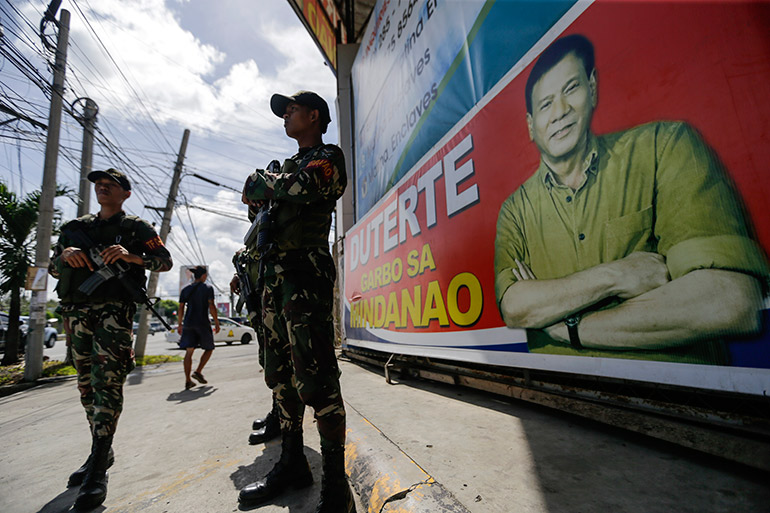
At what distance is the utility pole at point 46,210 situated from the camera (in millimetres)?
6074

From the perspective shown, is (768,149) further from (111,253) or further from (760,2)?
(111,253)

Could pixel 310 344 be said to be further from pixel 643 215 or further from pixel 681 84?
pixel 681 84

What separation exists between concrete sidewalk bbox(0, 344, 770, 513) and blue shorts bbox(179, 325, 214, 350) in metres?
1.58

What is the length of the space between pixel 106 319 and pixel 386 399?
1943mm

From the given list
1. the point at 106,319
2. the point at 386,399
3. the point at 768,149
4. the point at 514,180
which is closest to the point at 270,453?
the point at 386,399

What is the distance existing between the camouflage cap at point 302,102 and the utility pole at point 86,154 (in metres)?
9.06

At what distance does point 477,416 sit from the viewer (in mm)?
2053

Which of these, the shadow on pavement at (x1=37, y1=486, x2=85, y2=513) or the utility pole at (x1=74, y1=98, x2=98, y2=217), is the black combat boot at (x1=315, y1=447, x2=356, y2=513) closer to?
the shadow on pavement at (x1=37, y1=486, x2=85, y2=513)

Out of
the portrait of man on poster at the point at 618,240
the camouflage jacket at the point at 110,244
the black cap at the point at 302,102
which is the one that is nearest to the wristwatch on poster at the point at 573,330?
the portrait of man on poster at the point at 618,240

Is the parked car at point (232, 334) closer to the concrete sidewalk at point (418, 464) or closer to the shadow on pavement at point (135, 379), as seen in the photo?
the shadow on pavement at point (135, 379)

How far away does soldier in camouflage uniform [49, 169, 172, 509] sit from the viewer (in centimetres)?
178

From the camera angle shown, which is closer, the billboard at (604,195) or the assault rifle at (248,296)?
the billboard at (604,195)

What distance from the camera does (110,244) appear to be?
6.99 ft

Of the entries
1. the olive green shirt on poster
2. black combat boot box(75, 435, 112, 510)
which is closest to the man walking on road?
black combat boot box(75, 435, 112, 510)
